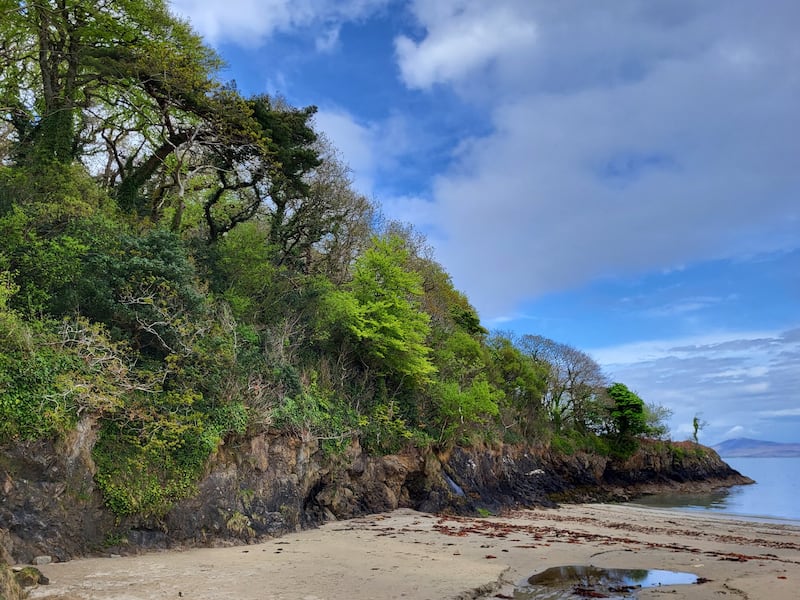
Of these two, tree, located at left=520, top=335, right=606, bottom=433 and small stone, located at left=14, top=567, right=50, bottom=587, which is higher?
tree, located at left=520, top=335, right=606, bottom=433

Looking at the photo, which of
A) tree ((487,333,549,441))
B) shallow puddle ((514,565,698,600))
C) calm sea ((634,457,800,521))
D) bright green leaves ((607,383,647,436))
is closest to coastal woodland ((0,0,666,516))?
tree ((487,333,549,441))

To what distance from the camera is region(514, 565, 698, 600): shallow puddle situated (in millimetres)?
8859

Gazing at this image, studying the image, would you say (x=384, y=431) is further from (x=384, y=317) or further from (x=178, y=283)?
(x=178, y=283)

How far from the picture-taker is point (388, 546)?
12.8 metres

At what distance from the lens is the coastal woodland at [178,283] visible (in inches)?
462

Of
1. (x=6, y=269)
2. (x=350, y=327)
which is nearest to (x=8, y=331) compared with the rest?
(x=6, y=269)

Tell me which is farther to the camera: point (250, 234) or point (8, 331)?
point (250, 234)

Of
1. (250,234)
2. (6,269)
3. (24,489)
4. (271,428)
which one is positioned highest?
(250,234)

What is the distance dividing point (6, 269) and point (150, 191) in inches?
501

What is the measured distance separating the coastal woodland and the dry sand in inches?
102

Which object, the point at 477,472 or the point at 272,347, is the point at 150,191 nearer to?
the point at 272,347

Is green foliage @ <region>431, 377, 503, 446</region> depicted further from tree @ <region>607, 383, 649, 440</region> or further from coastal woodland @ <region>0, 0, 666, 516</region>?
tree @ <region>607, 383, 649, 440</region>

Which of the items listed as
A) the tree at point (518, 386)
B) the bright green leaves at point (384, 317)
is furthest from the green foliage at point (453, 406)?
the tree at point (518, 386)

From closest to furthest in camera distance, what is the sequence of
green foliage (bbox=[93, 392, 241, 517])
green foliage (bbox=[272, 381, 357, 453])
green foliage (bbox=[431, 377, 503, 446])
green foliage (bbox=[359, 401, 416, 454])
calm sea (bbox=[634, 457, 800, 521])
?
1. green foliage (bbox=[93, 392, 241, 517])
2. green foliage (bbox=[272, 381, 357, 453])
3. green foliage (bbox=[359, 401, 416, 454])
4. green foliage (bbox=[431, 377, 503, 446])
5. calm sea (bbox=[634, 457, 800, 521])
